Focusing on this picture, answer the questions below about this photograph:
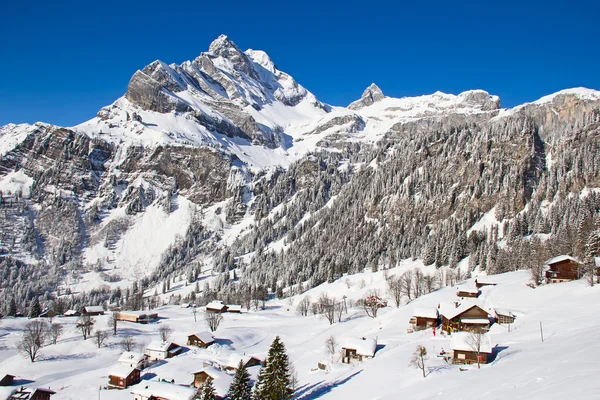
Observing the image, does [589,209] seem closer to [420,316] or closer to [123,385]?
[420,316]

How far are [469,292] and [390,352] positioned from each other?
34229 millimetres

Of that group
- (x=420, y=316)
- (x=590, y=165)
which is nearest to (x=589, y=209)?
(x=590, y=165)

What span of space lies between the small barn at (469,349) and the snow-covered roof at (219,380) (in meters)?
30.9

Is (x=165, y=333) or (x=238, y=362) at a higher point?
(x=165, y=333)

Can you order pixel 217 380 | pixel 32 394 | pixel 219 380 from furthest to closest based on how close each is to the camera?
pixel 219 380, pixel 217 380, pixel 32 394

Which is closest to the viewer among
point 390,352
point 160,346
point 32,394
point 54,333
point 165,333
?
point 32,394

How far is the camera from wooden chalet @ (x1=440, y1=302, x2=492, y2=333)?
65.6 meters

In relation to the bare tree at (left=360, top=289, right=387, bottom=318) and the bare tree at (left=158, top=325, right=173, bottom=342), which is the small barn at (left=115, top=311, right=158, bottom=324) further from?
the bare tree at (left=360, top=289, right=387, bottom=318)

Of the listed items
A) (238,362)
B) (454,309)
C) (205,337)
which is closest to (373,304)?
(454,309)

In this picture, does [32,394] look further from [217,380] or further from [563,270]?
[563,270]

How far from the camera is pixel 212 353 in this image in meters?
84.4

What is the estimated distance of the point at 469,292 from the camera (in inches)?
3506

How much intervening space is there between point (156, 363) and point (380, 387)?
166ft

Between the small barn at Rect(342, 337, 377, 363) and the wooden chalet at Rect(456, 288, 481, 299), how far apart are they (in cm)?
3109
